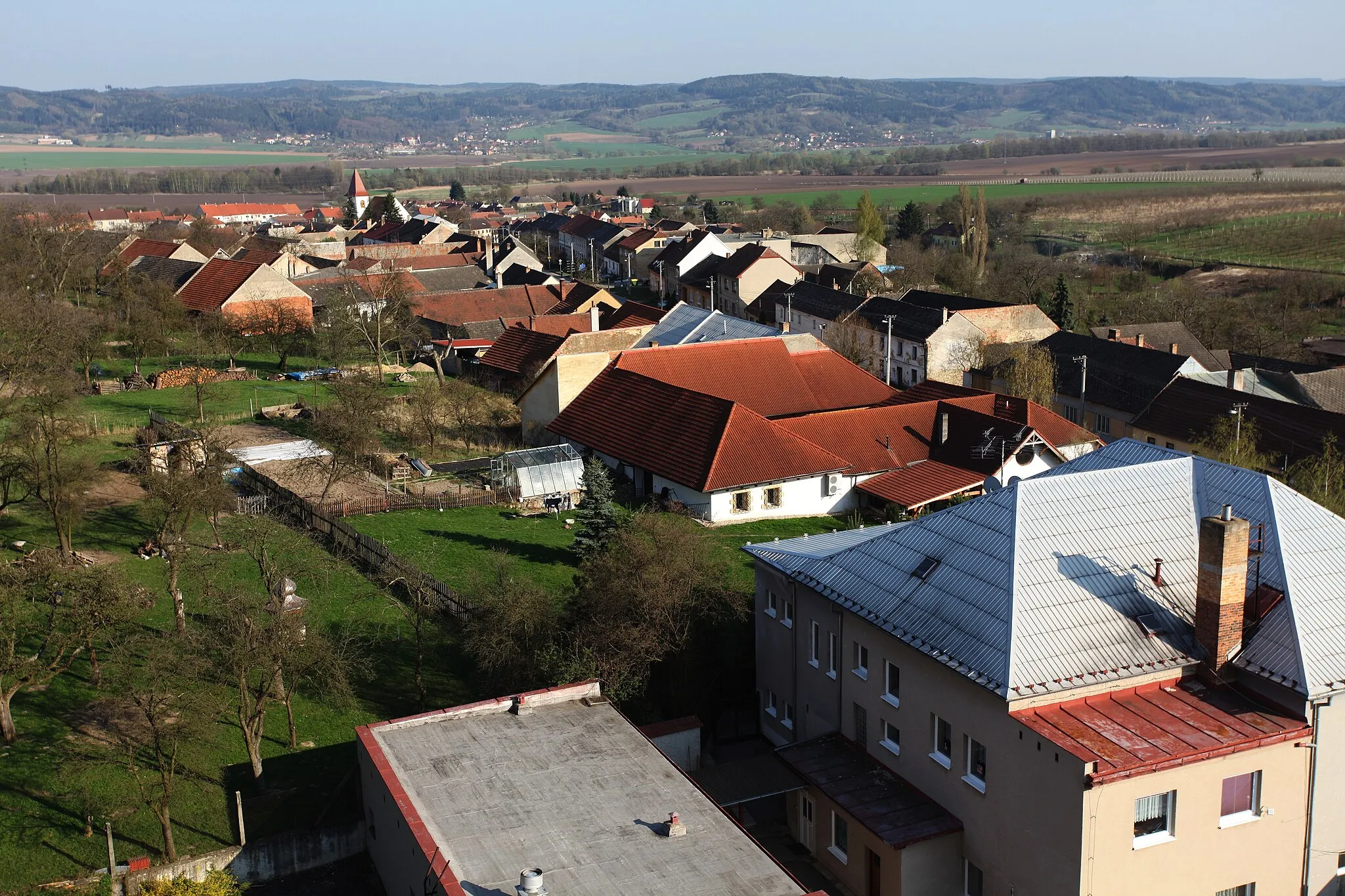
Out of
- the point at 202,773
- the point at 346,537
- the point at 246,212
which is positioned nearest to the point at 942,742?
the point at 202,773

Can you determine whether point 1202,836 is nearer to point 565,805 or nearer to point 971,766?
point 971,766

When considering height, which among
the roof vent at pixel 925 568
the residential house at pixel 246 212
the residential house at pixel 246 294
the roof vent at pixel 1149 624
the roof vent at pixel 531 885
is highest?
the residential house at pixel 246 212

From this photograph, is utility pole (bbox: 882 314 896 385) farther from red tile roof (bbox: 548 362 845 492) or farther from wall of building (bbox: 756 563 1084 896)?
wall of building (bbox: 756 563 1084 896)

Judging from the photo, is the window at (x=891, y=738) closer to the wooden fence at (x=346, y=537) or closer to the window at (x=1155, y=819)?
the window at (x=1155, y=819)

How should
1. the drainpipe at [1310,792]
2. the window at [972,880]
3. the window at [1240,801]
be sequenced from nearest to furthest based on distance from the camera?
the window at [1240,801] < the drainpipe at [1310,792] < the window at [972,880]

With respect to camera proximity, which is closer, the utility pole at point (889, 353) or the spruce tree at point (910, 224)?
the utility pole at point (889, 353)

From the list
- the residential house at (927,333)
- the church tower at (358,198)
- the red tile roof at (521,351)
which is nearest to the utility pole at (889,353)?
the residential house at (927,333)

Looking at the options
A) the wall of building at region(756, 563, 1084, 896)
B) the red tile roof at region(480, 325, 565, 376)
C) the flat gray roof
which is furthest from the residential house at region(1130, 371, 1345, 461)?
the flat gray roof

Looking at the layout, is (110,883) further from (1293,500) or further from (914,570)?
(1293,500)
